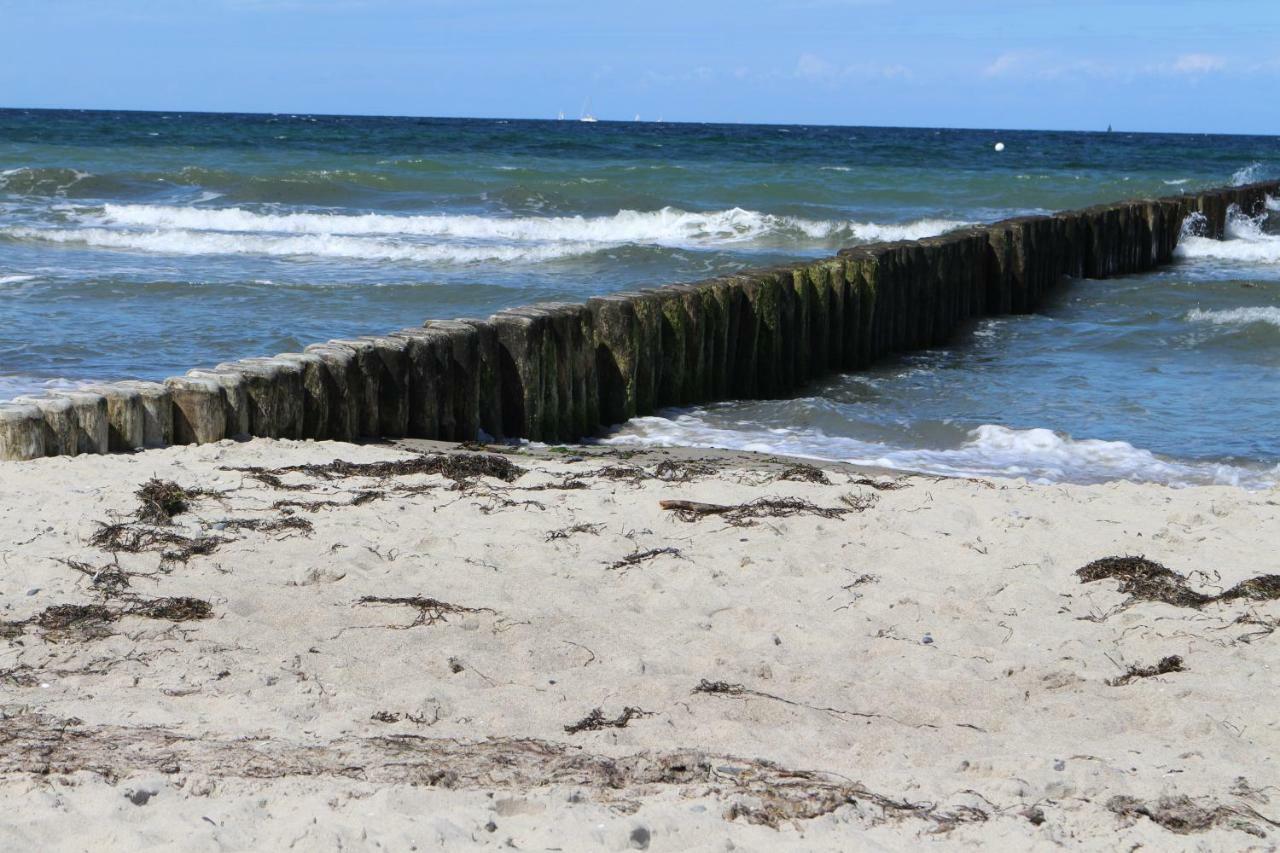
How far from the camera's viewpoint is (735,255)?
63.9 feet

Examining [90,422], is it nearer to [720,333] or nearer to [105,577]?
[105,577]

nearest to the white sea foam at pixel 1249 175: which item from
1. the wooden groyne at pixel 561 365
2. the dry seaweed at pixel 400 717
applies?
the wooden groyne at pixel 561 365

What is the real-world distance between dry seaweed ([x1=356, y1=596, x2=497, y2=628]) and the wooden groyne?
2376 mm

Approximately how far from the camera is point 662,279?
16672 mm

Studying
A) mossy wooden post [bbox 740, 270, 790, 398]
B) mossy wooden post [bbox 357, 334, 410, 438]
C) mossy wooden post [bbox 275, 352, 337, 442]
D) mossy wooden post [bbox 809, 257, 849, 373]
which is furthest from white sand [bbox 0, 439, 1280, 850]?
mossy wooden post [bbox 809, 257, 849, 373]

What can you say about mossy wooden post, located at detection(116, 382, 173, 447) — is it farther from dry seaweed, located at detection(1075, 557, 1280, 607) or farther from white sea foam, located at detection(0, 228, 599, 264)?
white sea foam, located at detection(0, 228, 599, 264)

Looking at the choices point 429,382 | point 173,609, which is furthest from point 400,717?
point 429,382

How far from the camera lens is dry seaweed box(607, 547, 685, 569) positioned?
5.07 m

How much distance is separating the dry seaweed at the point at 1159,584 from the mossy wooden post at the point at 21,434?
4339 millimetres

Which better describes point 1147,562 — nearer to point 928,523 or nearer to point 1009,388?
point 928,523

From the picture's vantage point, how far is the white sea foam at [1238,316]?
12.9 metres

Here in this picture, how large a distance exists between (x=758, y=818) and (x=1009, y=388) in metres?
7.63

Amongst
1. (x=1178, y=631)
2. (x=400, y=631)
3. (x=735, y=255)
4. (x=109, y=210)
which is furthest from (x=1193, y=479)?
(x=109, y=210)

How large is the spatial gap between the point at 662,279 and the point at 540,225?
7588 millimetres
